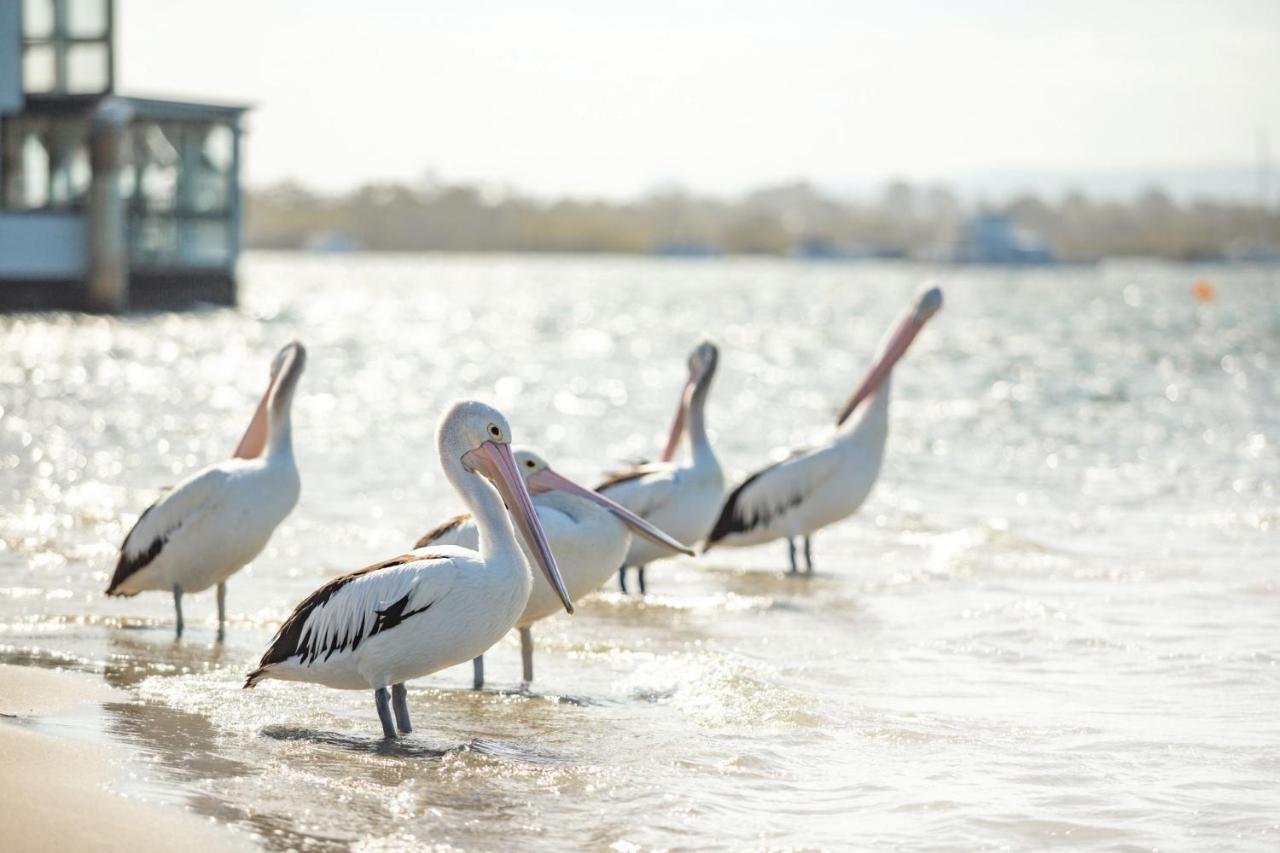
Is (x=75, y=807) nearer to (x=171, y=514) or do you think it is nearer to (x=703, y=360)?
(x=171, y=514)

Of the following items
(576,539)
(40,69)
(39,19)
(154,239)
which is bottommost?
(576,539)

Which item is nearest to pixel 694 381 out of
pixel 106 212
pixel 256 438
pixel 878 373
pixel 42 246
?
pixel 878 373

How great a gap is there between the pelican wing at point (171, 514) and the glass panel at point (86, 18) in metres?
22.9

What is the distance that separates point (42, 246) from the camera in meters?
28.7

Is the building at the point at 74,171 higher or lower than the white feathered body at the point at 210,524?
higher

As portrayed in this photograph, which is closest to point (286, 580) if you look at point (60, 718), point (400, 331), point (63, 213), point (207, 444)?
point (60, 718)

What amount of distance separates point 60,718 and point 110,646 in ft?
4.62

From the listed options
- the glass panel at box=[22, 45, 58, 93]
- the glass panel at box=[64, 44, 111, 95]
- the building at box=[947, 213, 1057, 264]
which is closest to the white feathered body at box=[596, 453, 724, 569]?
the glass panel at box=[64, 44, 111, 95]

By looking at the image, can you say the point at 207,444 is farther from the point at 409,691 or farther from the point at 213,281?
the point at 213,281

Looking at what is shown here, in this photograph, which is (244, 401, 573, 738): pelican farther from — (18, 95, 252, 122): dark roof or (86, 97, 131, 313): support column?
(18, 95, 252, 122): dark roof

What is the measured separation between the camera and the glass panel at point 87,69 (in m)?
28.4

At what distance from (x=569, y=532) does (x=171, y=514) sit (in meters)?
1.69

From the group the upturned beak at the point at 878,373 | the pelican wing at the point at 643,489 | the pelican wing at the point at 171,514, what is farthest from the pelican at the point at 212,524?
the upturned beak at the point at 878,373

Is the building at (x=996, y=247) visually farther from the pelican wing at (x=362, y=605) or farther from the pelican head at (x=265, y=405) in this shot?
the pelican wing at (x=362, y=605)
